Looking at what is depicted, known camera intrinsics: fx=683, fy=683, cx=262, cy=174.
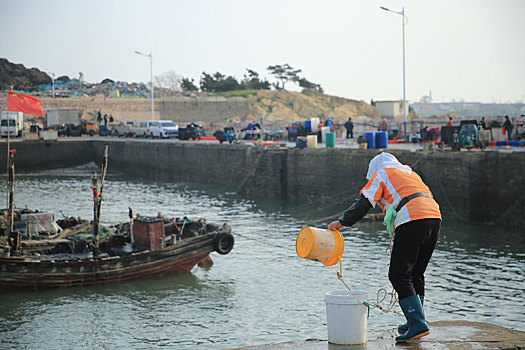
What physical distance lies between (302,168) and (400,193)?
83.7ft

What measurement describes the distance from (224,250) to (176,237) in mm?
1434

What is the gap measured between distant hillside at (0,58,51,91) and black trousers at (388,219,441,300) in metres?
104

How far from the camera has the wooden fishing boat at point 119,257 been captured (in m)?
14.5

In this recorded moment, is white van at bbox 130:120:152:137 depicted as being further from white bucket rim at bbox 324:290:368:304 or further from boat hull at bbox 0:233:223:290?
white bucket rim at bbox 324:290:368:304

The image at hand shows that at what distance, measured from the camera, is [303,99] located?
10888cm

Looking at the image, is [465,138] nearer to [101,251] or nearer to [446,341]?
[101,251]

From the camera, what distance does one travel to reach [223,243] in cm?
1645

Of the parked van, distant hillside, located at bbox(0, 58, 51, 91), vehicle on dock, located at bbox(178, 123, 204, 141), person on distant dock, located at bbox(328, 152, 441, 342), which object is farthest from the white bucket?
distant hillside, located at bbox(0, 58, 51, 91)

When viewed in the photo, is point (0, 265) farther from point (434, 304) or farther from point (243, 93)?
point (243, 93)

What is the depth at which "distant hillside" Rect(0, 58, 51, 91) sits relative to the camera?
10469 cm

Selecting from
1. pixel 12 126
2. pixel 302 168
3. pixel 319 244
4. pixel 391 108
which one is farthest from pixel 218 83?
pixel 319 244

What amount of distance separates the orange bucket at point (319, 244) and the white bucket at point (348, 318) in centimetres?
58

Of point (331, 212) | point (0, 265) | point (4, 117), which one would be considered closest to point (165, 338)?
point (0, 265)

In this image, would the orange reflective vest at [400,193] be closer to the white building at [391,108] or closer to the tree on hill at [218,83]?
the white building at [391,108]
